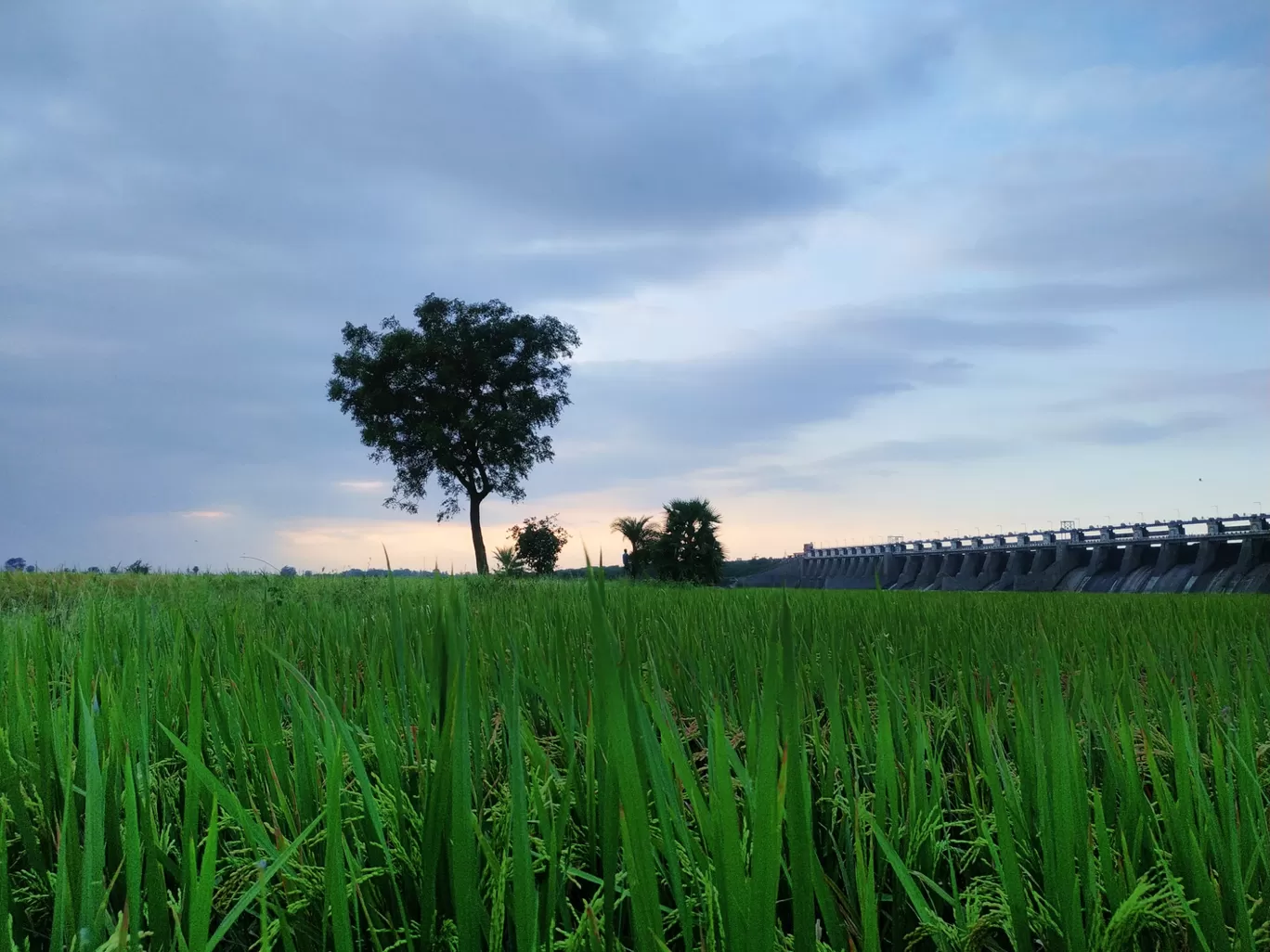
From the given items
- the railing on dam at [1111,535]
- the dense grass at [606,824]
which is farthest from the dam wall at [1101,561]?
the dense grass at [606,824]

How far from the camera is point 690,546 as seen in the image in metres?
29.6

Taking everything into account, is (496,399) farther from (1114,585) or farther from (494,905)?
(494,905)

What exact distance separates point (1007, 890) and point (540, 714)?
1428 mm

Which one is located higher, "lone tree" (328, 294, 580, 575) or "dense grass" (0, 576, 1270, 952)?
"lone tree" (328, 294, 580, 575)

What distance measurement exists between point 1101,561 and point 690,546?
1680 cm

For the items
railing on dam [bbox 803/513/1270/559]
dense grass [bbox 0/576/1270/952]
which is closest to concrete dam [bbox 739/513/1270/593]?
railing on dam [bbox 803/513/1270/559]

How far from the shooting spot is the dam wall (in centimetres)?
2856

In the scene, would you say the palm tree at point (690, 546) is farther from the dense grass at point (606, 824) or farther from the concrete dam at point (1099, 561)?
the dense grass at point (606, 824)

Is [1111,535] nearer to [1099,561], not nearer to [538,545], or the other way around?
[1099,561]

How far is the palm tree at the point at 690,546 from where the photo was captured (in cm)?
2947

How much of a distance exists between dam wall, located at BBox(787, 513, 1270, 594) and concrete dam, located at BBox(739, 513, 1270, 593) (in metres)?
0.03

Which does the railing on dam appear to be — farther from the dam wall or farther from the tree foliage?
the tree foliage

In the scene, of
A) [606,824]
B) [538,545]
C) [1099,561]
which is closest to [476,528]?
[538,545]

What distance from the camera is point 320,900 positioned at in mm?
1188
